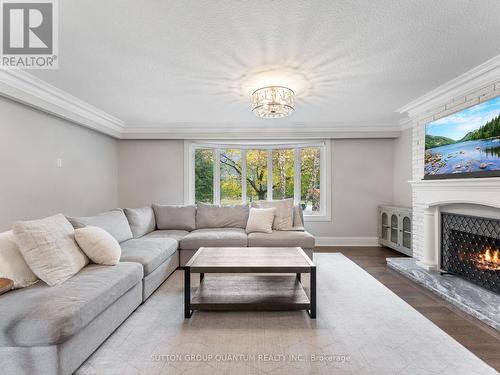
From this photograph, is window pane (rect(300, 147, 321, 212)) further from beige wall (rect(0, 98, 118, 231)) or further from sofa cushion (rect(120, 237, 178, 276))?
beige wall (rect(0, 98, 118, 231))

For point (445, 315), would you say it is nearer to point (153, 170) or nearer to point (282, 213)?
point (282, 213)

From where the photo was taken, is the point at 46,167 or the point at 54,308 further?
the point at 46,167

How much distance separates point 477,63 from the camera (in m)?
2.54

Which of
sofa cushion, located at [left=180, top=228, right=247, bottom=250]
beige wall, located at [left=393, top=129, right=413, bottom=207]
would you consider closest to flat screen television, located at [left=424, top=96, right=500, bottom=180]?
beige wall, located at [left=393, top=129, right=413, bottom=207]

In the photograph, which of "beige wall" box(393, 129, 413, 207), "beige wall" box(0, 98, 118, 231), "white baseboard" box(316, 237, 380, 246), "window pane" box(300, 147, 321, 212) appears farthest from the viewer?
"window pane" box(300, 147, 321, 212)

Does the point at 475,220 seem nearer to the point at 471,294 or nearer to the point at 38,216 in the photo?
the point at 471,294

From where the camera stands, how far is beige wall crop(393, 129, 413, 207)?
183 inches

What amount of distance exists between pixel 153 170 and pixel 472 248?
5.18 metres

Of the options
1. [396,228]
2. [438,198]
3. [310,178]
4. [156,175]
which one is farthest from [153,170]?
[438,198]

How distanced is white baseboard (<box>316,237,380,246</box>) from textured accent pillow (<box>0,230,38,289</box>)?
450cm

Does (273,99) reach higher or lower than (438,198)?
higher

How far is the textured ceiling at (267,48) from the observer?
5.79 feet

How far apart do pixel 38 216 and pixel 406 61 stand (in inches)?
177

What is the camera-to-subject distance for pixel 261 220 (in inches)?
165
